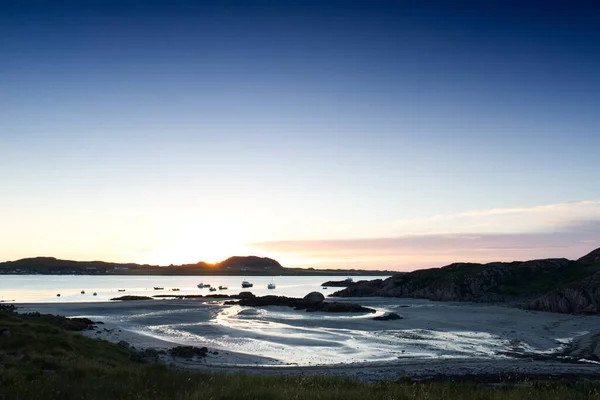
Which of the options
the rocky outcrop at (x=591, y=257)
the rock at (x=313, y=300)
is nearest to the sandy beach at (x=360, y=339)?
the rock at (x=313, y=300)

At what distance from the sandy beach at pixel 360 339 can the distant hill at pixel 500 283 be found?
Answer: 1766cm

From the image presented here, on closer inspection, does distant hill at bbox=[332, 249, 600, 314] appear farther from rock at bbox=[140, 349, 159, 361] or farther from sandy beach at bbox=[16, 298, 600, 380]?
rock at bbox=[140, 349, 159, 361]

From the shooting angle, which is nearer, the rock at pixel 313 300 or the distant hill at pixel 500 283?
the rock at pixel 313 300

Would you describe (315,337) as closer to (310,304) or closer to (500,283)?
(310,304)

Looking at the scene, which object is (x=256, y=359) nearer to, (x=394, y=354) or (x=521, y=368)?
(x=394, y=354)

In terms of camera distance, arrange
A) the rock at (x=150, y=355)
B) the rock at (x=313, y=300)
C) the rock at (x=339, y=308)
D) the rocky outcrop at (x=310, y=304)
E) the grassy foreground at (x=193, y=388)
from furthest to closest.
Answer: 1. the rock at (x=313, y=300)
2. the rocky outcrop at (x=310, y=304)
3. the rock at (x=339, y=308)
4. the rock at (x=150, y=355)
5. the grassy foreground at (x=193, y=388)

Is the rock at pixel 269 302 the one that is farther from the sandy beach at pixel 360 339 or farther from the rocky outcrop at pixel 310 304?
the sandy beach at pixel 360 339

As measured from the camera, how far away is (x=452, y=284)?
10138 cm

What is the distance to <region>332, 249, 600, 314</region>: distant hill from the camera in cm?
8119

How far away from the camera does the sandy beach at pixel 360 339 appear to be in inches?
1136

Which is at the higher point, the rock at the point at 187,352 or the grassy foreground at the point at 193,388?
the grassy foreground at the point at 193,388

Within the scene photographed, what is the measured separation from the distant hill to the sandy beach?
1766 cm

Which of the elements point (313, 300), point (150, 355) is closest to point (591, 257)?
point (313, 300)

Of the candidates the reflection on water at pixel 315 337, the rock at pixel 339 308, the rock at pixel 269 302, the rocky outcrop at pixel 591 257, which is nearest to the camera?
the reflection on water at pixel 315 337
